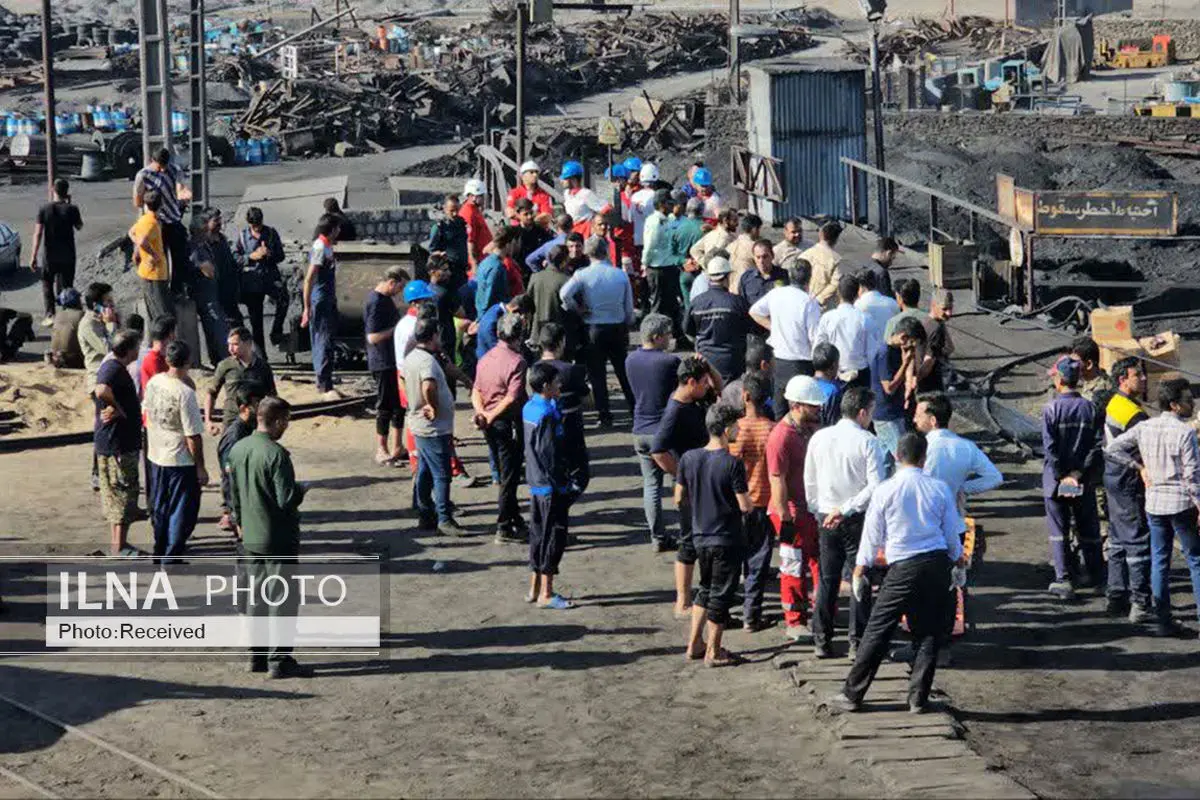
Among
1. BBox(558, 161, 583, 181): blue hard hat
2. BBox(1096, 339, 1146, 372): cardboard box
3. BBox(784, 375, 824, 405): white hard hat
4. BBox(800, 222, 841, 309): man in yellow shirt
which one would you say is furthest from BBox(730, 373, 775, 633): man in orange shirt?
BBox(558, 161, 583, 181): blue hard hat

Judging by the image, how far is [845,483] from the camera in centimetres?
1170

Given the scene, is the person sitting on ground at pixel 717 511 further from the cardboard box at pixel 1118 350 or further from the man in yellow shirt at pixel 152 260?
the man in yellow shirt at pixel 152 260

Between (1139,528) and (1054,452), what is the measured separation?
75 cm

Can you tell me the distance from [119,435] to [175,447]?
70cm

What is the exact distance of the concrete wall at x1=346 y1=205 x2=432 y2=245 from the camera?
2701 centimetres

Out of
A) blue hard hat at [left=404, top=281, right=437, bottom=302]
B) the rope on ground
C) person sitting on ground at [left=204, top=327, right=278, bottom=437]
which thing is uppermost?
blue hard hat at [left=404, top=281, right=437, bottom=302]

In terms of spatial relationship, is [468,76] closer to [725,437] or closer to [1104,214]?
[1104,214]

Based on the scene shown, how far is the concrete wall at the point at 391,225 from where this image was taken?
88.6ft

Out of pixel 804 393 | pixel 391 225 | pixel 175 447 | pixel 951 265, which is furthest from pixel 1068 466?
pixel 391 225

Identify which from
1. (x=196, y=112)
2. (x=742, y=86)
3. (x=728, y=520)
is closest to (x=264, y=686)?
(x=728, y=520)

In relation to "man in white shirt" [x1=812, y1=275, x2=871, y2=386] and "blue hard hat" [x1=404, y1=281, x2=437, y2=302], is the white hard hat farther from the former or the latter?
"blue hard hat" [x1=404, y1=281, x2=437, y2=302]

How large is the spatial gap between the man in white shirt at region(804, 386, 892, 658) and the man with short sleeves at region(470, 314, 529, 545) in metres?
2.98

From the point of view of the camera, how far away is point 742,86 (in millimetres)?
53062

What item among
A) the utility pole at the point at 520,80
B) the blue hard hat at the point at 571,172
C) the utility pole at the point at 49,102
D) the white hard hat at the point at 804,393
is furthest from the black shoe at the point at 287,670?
the utility pole at the point at 49,102
